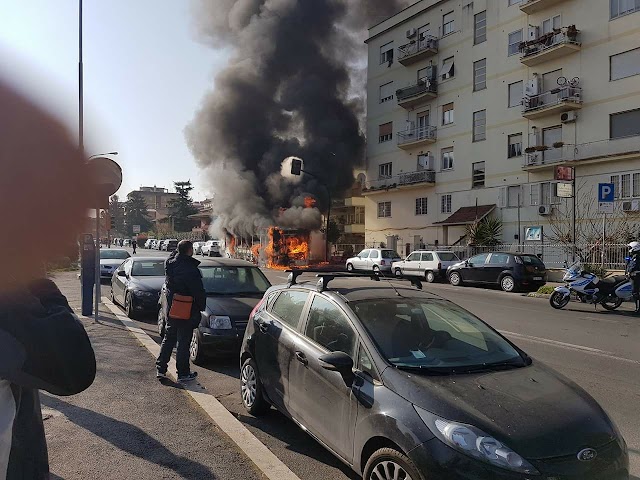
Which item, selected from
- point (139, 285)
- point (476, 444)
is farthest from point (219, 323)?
point (476, 444)

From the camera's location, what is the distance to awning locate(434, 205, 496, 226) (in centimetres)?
2991

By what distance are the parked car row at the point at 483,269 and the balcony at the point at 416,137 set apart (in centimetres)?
1231

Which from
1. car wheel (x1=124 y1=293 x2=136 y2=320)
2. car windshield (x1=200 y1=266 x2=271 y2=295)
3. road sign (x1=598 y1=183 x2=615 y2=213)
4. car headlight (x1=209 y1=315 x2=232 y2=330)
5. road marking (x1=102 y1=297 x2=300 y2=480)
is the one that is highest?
road sign (x1=598 y1=183 x2=615 y2=213)

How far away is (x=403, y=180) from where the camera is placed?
1439 inches

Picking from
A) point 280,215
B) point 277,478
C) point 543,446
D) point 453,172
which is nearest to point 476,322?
point 543,446

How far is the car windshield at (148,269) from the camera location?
1167 cm

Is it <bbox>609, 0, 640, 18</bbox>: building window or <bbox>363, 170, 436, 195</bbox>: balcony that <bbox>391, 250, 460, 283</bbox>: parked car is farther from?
<bbox>609, 0, 640, 18</bbox>: building window

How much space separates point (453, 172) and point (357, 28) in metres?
19.5

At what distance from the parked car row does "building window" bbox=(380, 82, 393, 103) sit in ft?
57.9

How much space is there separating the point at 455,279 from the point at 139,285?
45.8ft

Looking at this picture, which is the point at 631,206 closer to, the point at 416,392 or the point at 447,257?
the point at 447,257

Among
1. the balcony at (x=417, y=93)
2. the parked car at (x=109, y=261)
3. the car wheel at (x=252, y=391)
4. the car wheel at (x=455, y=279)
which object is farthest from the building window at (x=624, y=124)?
the car wheel at (x=252, y=391)

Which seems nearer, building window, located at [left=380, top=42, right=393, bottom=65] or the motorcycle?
the motorcycle

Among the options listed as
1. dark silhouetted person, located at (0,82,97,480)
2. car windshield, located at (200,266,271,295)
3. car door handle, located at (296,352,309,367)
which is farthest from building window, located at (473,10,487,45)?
dark silhouetted person, located at (0,82,97,480)
